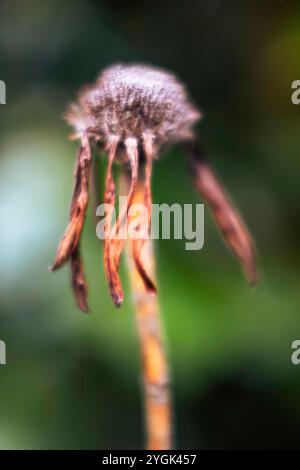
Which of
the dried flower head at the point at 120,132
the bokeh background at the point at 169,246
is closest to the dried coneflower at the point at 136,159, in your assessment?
the dried flower head at the point at 120,132

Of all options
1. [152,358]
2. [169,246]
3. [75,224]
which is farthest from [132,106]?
[169,246]

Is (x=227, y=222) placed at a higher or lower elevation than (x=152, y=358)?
higher

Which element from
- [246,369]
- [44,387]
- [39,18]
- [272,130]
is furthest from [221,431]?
[39,18]

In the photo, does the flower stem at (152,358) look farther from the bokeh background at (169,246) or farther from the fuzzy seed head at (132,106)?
the bokeh background at (169,246)

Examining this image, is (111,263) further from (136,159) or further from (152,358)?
(152,358)

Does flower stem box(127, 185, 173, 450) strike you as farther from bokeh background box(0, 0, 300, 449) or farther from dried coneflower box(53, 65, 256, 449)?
bokeh background box(0, 0, 300, 449)

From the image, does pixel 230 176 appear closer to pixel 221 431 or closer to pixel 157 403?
pixel 221 431

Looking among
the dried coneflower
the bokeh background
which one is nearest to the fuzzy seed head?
the dried coneflower
